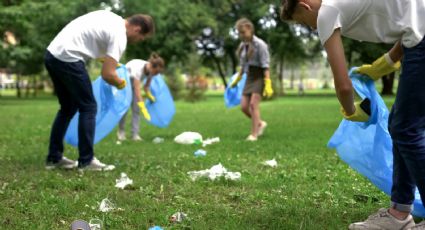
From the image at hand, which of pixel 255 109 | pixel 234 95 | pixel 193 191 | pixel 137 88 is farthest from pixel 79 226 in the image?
pixel 234 95

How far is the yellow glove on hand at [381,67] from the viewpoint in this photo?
9.57 ft

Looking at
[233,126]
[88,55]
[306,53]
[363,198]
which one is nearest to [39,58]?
[306,53]

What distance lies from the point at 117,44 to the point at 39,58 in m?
29.1

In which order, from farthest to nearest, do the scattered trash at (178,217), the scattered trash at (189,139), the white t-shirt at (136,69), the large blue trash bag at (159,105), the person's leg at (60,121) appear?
the large blue trash bag at (159,105) < the white t-shirt at (136,69) < the scattered trash at (189,139) < the person's leg at (60,121) < the scattered trash at (178,217)

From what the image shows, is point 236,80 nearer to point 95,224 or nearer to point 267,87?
point 267,87

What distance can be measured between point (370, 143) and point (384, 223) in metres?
0.55

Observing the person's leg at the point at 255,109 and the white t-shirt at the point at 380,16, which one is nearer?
the white t-shirt at the point at 380,16

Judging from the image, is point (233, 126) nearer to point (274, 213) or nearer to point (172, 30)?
point (274, 213)

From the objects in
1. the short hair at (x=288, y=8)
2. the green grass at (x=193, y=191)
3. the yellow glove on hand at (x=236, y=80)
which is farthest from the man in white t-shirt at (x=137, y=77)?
the short hair at (x=288, y=8)

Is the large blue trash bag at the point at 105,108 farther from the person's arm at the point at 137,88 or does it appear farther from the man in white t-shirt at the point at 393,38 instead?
the man in white t-shirt at the point at 393,38

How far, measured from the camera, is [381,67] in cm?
296

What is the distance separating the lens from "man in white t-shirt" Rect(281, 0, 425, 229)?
2471 mm

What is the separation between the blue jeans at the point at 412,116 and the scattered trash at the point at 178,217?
1.29m

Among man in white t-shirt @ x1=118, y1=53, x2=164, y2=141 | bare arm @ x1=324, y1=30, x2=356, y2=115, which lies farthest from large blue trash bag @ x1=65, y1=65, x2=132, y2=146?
bare arm @ x1=324, y1=30, x2=356, y2=115
